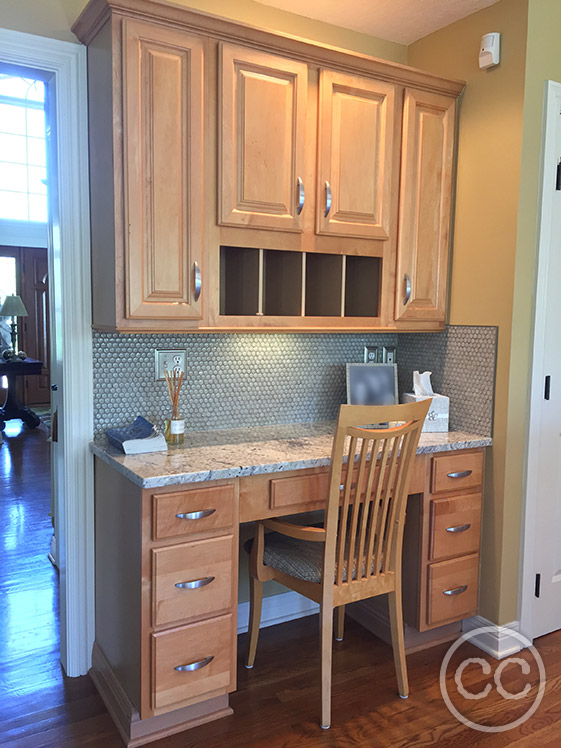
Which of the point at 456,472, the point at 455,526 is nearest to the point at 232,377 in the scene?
the point at 456,472

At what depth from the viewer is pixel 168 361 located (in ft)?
8.40

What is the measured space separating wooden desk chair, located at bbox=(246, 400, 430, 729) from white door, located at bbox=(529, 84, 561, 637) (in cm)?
76

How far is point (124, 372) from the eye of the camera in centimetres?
248

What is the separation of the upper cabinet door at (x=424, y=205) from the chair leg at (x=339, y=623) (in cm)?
129

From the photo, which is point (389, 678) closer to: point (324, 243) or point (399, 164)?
point (324, 243)

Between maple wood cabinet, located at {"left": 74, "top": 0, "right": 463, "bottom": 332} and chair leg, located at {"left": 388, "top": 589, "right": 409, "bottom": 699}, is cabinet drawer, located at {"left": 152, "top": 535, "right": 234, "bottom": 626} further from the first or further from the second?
maple wood cabinet, located at {"left": 74, "top": 0, "right": 463, "bottom": 332}

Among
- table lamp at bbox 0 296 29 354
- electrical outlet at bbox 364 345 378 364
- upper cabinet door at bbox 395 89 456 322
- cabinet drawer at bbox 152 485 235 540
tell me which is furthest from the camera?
table lamp at bbox 0 296 29 354

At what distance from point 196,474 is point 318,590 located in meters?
0.61

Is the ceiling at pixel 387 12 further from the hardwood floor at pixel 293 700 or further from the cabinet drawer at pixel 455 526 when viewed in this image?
the hardwood floor at pixel 293 700

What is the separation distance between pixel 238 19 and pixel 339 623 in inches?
100

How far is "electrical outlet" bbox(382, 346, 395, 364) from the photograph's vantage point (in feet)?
10.4

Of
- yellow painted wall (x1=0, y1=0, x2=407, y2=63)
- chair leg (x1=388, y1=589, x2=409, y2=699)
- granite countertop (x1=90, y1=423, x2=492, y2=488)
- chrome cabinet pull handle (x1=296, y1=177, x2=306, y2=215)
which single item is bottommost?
chair leg (x1=388, y1=589, x2=409, y2=699)

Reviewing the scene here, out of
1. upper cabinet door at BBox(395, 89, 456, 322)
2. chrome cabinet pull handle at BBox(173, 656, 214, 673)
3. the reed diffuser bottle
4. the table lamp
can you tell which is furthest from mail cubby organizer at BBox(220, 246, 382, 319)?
the table lamp

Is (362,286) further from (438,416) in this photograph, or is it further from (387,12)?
(387,12)
